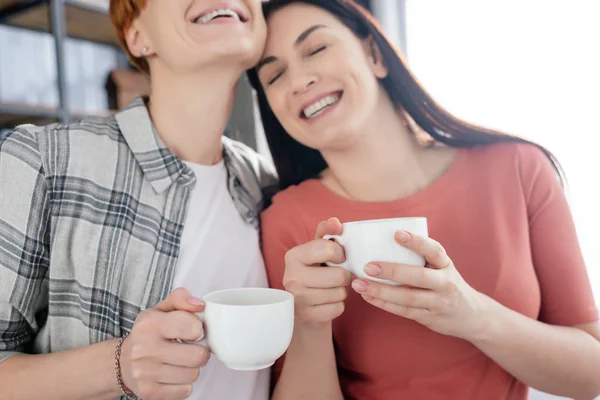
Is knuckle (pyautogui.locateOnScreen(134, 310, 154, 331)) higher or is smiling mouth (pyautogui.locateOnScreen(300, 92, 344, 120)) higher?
smiling mouth (pyautogui.locateOnScreen(300, 92, 344, 120))

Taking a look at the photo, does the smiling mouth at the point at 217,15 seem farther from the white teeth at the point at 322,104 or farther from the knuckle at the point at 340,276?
the knuckle at the point at 340,276

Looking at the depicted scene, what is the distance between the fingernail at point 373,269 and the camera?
618mm

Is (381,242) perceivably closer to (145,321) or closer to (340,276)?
(340,276)

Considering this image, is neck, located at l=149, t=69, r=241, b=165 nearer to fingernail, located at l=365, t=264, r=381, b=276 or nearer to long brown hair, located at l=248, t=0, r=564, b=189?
long brown hair, located at l=248, t=0, r=564, b=189

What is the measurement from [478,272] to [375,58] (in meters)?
0.56

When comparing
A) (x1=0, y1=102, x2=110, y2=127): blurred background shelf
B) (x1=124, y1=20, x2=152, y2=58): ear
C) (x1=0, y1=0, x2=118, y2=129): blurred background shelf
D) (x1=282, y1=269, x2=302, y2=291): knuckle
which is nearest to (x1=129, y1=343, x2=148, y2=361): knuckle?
(x1=282, y1=269, x2=302, y2=291): knuckle

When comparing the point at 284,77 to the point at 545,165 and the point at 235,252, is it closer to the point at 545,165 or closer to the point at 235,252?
the point at 235,252

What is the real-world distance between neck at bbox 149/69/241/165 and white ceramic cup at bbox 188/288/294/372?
53 cm

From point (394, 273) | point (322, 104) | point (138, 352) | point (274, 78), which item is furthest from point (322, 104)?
point (138, 352)

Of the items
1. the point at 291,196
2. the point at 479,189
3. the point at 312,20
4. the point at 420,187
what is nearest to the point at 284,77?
the point at 312,20

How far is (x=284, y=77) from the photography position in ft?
3.47

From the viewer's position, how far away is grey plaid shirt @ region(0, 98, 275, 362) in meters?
0.80

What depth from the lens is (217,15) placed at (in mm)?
1005

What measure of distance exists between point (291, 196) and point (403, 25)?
1.21m
